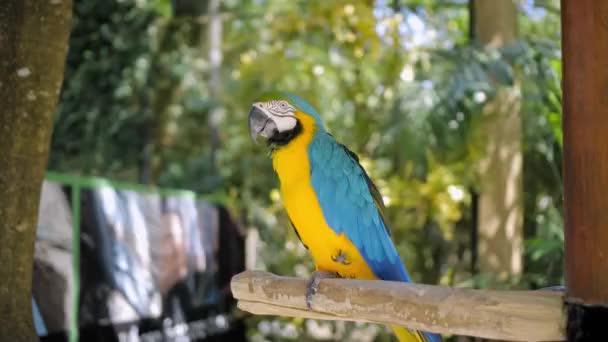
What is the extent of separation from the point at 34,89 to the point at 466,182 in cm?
268

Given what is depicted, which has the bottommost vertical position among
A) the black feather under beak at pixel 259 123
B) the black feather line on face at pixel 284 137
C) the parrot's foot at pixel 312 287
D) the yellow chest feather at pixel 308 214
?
the parrot's foot at pixel 312 287

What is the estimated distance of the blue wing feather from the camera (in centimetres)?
176

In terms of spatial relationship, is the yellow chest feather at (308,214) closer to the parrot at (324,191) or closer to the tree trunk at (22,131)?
the parrot at (324,191)

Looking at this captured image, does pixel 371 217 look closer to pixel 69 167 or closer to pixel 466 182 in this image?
pixel 466 182

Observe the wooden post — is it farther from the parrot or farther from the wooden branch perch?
the parrot

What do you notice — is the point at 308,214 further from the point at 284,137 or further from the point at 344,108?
the point at 344,108

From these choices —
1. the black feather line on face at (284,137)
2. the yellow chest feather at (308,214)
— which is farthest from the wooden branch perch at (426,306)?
the black feather line on face at (284,137)

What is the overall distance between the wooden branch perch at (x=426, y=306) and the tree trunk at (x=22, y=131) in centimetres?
58

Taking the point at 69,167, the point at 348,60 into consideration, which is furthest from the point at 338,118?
the point at 69,167

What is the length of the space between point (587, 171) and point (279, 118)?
856 mm

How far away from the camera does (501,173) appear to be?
3430 mm

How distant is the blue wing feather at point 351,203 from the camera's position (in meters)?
1.76

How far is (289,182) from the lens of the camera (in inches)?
71.1

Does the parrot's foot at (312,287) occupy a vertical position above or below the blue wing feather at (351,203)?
below
